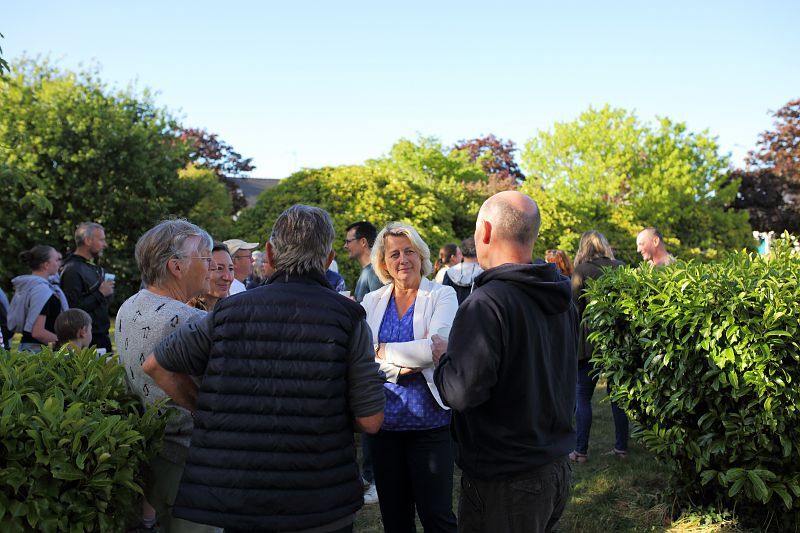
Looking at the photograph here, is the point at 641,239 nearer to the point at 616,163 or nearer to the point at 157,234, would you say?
the point at 157,234

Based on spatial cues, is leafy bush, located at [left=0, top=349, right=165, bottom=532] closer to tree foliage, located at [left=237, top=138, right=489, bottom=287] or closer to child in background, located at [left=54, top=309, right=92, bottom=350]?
child in background, located at [left=54, top=309, right=92, bottom=350]

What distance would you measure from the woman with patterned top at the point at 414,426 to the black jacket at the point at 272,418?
47.6 inches

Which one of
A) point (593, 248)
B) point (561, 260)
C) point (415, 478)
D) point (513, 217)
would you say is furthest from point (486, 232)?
point (561, 260)

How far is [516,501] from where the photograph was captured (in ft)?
8.16

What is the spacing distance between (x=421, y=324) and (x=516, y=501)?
4.47ft

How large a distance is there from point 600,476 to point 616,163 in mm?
18501

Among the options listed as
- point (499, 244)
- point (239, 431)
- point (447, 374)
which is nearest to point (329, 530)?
point (239, 431)

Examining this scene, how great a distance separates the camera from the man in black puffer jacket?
7.27 feet

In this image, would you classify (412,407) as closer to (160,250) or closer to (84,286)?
(160,250)

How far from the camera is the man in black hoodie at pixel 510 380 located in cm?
242

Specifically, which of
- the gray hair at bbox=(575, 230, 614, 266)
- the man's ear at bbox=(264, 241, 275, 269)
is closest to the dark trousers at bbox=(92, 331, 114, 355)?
the gray hair at bbox=(575, 230, 614, 266)

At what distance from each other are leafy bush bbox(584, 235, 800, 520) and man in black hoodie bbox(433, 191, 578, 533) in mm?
2001

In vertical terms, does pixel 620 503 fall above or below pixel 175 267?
below

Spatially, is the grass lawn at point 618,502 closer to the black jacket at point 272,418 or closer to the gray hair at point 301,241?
the black jacket at point 272,418
